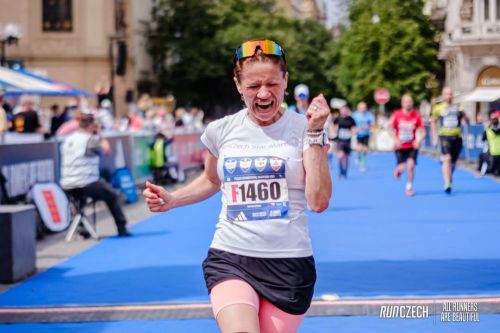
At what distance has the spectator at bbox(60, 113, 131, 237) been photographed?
43.8 feet

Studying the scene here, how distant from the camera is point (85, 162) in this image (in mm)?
13539

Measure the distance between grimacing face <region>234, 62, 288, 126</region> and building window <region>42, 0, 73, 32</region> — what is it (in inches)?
1905

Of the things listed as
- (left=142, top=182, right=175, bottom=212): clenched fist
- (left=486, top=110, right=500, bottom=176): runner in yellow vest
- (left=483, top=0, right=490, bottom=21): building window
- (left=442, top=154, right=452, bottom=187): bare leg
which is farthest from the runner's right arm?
(left=483, top=0, right=490, bottom=21): building window

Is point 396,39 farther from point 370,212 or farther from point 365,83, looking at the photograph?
point 370,212

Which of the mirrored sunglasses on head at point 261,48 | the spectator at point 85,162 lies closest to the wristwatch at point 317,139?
the mirrored sunglasses on head at point 261,48

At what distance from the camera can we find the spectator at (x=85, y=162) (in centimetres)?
1335

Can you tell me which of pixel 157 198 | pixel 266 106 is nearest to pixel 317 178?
pixel 266 106

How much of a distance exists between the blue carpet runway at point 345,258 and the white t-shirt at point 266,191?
10.3 ft

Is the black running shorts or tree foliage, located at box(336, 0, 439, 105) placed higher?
tree foliage, located at box(336, 0, 439, 105)

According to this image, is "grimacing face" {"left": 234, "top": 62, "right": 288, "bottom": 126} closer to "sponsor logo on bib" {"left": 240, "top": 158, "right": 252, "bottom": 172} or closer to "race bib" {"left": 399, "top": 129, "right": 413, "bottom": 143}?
"sponsor logo on bib" {"left": 240, "top": 158, "right": 252, "bottom": 172}

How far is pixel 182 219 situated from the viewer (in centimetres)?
1652

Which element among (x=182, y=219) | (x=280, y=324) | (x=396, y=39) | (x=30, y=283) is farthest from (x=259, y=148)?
(x=396, y=39)

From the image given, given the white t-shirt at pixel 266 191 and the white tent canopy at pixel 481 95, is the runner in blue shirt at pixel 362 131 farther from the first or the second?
the white t-shirt at pixel 266 191

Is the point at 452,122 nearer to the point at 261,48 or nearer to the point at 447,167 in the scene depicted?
the point at 447,167
